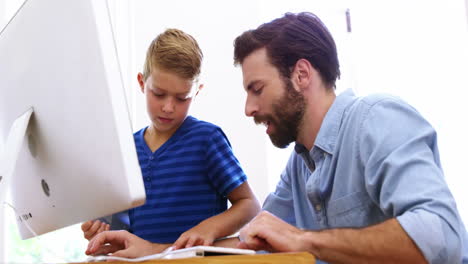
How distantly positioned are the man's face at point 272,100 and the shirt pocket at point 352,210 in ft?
0.84

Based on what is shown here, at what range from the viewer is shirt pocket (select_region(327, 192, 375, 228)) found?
100cm

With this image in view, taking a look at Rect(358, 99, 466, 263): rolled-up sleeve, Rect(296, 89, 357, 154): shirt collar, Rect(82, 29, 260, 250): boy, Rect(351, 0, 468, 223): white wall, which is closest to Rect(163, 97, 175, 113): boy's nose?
Rect(82, 29, 260, 250): boy

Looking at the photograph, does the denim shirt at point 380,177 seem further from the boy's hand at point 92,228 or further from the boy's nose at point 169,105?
the boy's hand at point 92,228

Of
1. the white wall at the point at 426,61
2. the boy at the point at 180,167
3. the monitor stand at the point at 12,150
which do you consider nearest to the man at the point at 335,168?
the boy at the point at 180,167

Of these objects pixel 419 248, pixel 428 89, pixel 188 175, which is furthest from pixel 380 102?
pixel 428 89

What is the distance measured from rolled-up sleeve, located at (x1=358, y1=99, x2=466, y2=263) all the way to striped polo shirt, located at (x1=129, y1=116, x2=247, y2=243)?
0.47 meters

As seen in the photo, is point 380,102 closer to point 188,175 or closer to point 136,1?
point 188,175

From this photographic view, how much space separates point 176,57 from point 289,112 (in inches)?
13.6

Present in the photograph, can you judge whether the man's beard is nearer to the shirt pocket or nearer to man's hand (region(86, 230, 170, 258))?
the shirt pocket

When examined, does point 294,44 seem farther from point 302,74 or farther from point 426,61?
point 426,61

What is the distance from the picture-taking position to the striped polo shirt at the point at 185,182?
4.37ft

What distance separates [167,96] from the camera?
137cm

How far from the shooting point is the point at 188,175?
136 cm

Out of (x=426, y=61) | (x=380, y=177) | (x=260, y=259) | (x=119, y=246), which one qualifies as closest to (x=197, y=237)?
(x=119, y=246)
